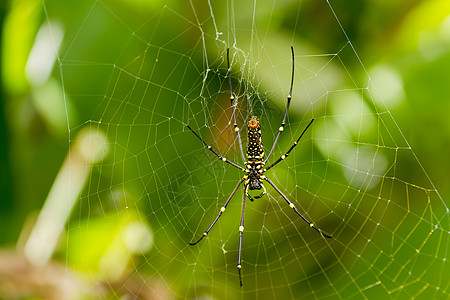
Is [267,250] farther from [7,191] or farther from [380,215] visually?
[7,191]

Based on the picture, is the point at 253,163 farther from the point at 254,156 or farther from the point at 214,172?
the point at 214,172

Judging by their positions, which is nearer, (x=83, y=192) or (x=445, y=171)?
(x=445, y=171)

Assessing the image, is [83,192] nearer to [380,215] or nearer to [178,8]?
[178,8]

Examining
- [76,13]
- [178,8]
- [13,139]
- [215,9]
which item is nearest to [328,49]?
[215,9]

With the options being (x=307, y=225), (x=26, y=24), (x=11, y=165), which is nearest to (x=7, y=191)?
(x=11, y=165)

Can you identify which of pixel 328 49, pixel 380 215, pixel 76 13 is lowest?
pixel 380 215

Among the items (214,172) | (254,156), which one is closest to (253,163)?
(254,156)

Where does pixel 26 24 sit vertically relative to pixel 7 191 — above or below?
above
